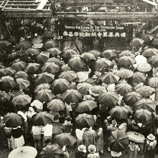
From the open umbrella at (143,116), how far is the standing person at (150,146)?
0.49m

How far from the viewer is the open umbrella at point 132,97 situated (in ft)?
38.1

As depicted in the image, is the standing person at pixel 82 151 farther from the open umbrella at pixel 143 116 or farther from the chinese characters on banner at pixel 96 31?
the chinese characters on banner at pixel 96 31

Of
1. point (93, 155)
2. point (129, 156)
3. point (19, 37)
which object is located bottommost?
point (129, 156)

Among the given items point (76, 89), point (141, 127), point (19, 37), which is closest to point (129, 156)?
point (141, 127)

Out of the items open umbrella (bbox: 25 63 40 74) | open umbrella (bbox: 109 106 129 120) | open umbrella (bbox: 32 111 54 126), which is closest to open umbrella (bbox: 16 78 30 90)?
open umbrella (bbox: 25 63 40 74)

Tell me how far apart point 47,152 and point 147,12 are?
39.6ft

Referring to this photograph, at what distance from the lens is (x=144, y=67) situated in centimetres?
1427

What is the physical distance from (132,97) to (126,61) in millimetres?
3306

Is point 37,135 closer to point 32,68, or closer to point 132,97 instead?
point 132,97

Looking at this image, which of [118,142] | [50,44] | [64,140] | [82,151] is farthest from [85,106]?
[50,44]

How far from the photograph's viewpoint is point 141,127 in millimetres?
10648

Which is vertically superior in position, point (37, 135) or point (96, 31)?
point (96, 31)

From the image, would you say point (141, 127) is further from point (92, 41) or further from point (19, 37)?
point (19, 37)

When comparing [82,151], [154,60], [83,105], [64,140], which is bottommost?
[82,151]
